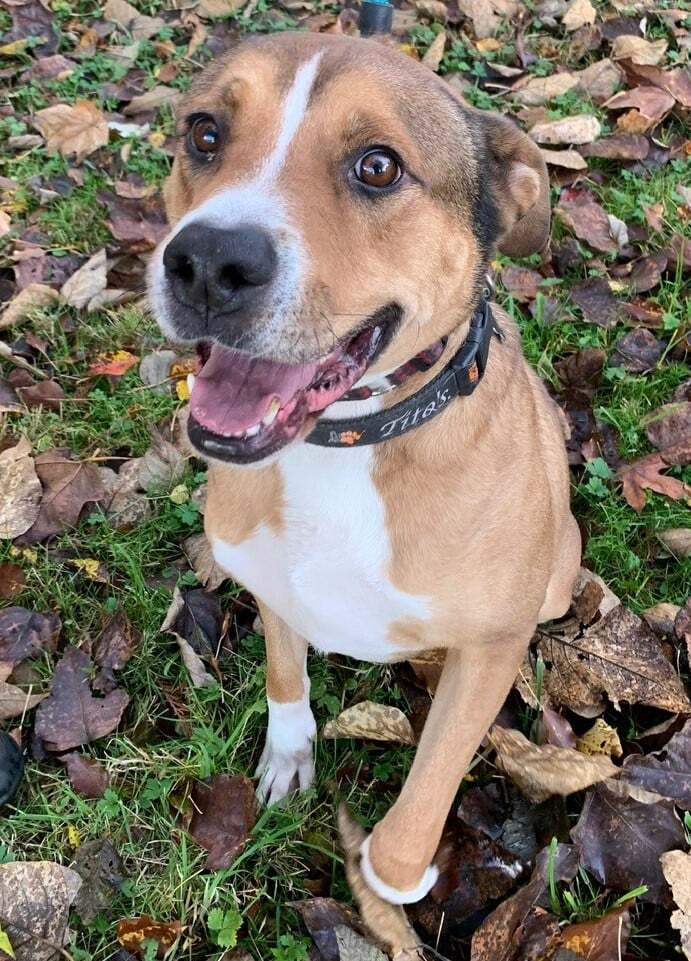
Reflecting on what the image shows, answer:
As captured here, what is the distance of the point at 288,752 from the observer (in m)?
2.91

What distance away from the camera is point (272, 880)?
2.76 m

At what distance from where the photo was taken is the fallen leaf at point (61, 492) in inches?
143

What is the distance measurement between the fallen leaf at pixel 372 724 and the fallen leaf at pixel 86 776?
2.51 ft

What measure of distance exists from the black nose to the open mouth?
6.8 inches

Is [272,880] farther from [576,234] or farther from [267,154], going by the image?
[576,234]

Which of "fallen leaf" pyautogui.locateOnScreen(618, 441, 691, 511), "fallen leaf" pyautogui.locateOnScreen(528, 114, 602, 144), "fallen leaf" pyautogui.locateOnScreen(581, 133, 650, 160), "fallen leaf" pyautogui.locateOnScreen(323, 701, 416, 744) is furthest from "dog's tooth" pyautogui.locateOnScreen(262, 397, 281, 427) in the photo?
"fallen leaf" pyautogui.locateOnScreen(581, 133, 650, 160)

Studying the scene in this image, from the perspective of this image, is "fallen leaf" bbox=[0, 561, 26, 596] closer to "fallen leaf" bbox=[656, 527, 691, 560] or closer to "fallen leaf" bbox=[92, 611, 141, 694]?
"fallen leaf" bbox=[92, 611, 141, 694]

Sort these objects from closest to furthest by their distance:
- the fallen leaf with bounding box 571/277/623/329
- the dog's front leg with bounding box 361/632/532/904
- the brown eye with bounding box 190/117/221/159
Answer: the brown eye with bounding box 190/117/221/159, the dog's front leg with bounding box 361/632/532/904, the fallen leaf with bounding box 571/277/623/329

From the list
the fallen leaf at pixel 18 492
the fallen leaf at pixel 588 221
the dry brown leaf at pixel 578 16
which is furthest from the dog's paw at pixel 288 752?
the dry brown leaf at pixel 578 16

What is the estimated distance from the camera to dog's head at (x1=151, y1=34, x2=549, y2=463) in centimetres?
190

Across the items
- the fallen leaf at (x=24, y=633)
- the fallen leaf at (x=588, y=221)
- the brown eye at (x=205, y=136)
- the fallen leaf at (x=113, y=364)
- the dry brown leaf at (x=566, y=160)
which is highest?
the brown eye at (x=205, y=136)

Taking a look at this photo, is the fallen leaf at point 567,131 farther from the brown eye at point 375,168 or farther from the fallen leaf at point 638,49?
the brown eye at point 375,168

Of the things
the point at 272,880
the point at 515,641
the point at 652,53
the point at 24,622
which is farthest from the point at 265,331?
the point at 652,53

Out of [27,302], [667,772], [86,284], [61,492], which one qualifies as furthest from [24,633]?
[667,772]
